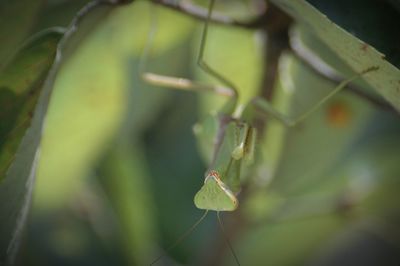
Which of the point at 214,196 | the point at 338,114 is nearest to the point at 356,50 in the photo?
the point at 214,196

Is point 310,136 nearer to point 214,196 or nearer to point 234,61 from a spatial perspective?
point 234,61

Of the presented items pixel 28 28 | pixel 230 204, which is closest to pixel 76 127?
pixel 28 28

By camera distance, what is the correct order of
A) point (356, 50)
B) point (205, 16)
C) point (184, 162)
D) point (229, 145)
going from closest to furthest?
point (356, 50)
point (229, 145)
point (205, 16)
point (184, 162)

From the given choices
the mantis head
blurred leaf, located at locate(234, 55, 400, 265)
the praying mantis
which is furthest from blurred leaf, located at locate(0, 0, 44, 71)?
blurred leaf, located at locate(234, 55, 400, 265)

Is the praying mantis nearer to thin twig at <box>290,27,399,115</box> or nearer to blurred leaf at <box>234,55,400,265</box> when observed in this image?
thin twig at <box>290,27,399,115</box>

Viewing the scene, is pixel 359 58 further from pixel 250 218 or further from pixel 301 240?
pixel 301 240

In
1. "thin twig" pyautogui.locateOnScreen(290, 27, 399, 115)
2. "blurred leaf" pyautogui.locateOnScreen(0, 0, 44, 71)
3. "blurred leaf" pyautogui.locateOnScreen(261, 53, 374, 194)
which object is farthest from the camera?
Result: "blurred leaf" pyautogui.locateOnScreen(261, 53, 374, 194)

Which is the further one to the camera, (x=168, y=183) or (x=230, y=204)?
(x=168, y=183)
